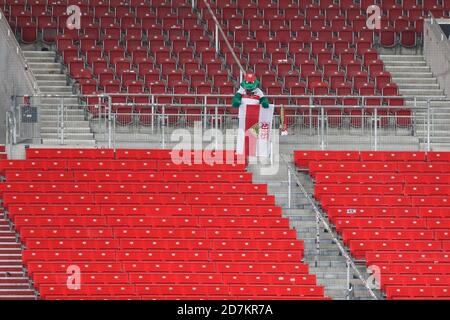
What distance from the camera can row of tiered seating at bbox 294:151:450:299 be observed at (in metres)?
34.3

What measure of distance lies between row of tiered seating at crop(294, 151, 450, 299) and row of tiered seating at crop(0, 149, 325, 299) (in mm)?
1000

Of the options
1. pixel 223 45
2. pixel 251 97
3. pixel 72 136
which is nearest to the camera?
pixel 251 97

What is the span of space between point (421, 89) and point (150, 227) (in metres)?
7.35

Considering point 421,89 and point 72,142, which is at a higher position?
point 421,89

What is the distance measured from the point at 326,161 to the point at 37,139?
4.84 metres

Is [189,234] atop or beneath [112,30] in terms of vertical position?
beneath

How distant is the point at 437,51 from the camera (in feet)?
134

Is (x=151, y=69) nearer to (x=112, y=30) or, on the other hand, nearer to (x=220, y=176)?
(x=112, y=30)

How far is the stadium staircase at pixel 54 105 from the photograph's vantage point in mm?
38062

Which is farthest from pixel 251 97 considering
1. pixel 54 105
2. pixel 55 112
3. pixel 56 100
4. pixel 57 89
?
pixel 57 89

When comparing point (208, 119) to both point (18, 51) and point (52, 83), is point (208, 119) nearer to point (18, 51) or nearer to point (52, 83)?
point (52, 83)

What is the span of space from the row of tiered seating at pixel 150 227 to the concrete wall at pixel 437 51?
→ 17.3ft
